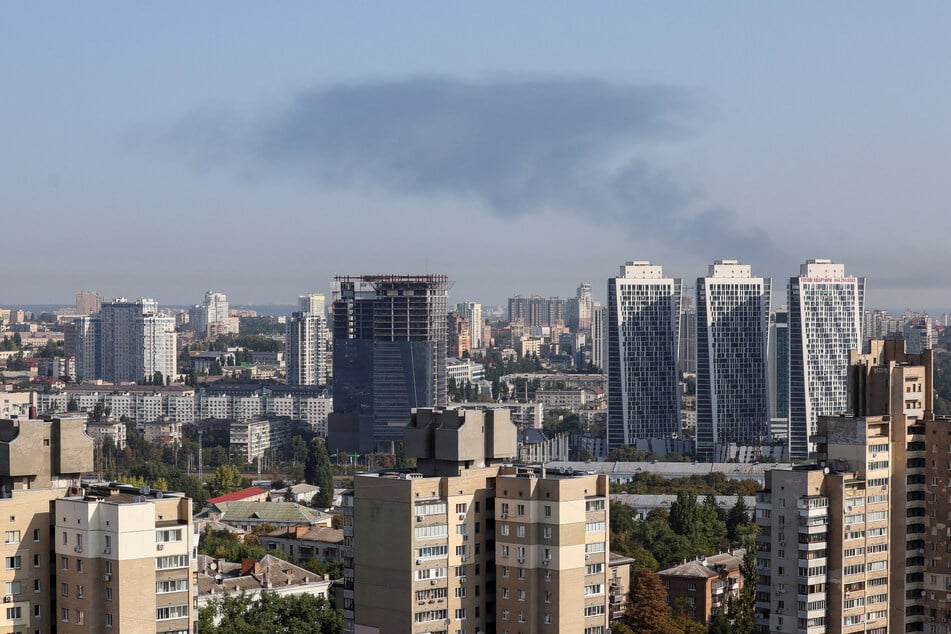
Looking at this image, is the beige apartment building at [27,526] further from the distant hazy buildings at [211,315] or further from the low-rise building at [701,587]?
the distant hazy buildings at [211,315]

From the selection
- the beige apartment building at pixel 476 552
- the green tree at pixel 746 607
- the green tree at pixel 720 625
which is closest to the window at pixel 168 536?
the beige apartment building at pixel 476 552

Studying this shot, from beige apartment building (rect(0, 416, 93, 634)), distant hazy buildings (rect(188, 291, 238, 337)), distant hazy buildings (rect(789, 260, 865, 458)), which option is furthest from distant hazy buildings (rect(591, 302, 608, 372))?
beige apartment building (rect(0, 416, 93, 634))

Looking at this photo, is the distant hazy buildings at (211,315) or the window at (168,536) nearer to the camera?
the window at (168,536)

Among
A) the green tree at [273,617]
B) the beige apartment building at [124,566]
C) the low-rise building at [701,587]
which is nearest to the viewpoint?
the beige apartment building at [124,566]

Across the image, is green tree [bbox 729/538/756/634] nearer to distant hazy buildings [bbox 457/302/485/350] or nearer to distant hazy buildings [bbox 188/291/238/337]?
distant hazy buildings [bbox 457/302/485/350]

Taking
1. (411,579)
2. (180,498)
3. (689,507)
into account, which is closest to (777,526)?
(411,579)

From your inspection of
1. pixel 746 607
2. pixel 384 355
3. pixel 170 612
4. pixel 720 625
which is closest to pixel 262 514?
pixel 720 625

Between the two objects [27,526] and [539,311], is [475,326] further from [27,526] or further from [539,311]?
[27,526]
